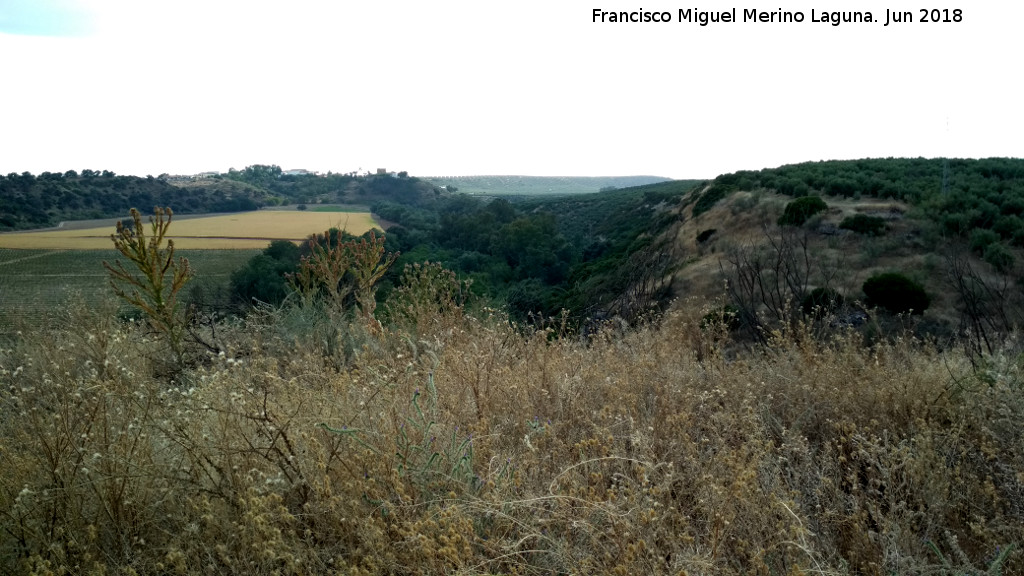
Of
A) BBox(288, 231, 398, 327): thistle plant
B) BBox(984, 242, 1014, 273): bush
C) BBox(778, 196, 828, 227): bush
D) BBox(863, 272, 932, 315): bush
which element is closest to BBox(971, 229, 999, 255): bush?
BBox(984, 242, 1014, 273): bush

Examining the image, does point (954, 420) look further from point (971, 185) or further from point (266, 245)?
point (971, 185)

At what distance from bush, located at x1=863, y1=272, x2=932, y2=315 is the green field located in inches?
573

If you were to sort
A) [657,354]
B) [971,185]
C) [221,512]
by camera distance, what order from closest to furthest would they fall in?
[221,512], [657,354], [971,185]

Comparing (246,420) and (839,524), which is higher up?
(246,420)

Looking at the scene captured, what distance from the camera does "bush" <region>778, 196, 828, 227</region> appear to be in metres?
21.7

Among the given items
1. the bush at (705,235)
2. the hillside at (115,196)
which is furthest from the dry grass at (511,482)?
the bush at (705,235)

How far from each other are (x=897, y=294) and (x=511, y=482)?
48.4ft

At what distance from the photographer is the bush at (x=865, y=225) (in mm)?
19366

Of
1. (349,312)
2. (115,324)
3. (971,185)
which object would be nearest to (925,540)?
(349,312)

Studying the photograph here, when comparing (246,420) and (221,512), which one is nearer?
(221,512)

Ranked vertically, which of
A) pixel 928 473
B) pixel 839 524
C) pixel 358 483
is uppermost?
pixel 358 483

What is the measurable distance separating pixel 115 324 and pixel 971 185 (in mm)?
29575

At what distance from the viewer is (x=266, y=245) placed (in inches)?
702

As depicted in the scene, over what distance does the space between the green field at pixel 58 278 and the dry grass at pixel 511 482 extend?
462 centimetres
